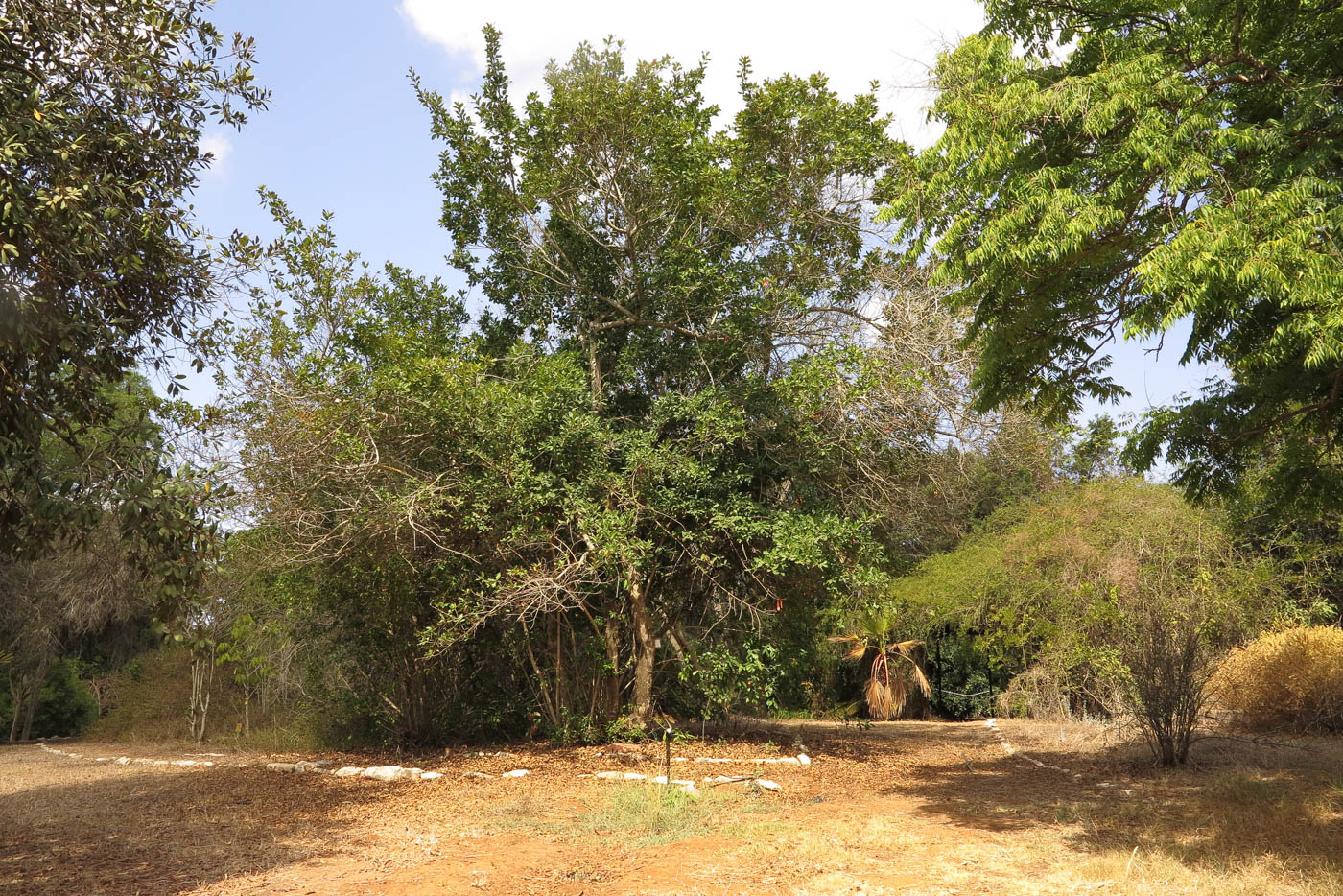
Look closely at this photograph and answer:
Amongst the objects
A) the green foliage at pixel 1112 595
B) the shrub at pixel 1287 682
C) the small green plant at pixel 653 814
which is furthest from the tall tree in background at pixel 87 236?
the shrub at pixel 1287 682

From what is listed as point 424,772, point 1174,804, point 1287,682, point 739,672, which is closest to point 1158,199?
point 1174,804

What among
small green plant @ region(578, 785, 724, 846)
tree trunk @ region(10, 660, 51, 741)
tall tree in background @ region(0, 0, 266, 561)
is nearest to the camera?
tall tree in background @ region(0, 0, 266, 561)

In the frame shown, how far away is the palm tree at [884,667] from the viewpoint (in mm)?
16281

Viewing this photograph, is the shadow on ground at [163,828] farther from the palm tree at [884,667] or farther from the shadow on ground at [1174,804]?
the palm tree at [884,667]

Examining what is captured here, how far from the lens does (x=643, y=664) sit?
11594 millimetres

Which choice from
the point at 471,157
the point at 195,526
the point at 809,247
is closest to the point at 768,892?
the point at 195,526

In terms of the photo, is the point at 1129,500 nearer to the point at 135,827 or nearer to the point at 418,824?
the point at 418,824

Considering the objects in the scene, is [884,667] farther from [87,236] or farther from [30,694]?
[30,694]

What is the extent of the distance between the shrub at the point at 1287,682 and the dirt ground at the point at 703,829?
82 cm

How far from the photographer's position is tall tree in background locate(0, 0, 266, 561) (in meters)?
5.30

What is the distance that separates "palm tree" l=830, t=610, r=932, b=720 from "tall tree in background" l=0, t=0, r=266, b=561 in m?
11.9

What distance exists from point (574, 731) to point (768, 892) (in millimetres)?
6652

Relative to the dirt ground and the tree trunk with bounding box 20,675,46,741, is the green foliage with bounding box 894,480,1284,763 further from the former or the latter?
the tree trunk with bounding box 20,675,46,741

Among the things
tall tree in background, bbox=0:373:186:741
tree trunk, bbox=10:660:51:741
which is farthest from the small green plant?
tree trunk, bbox=10:660:51:741
